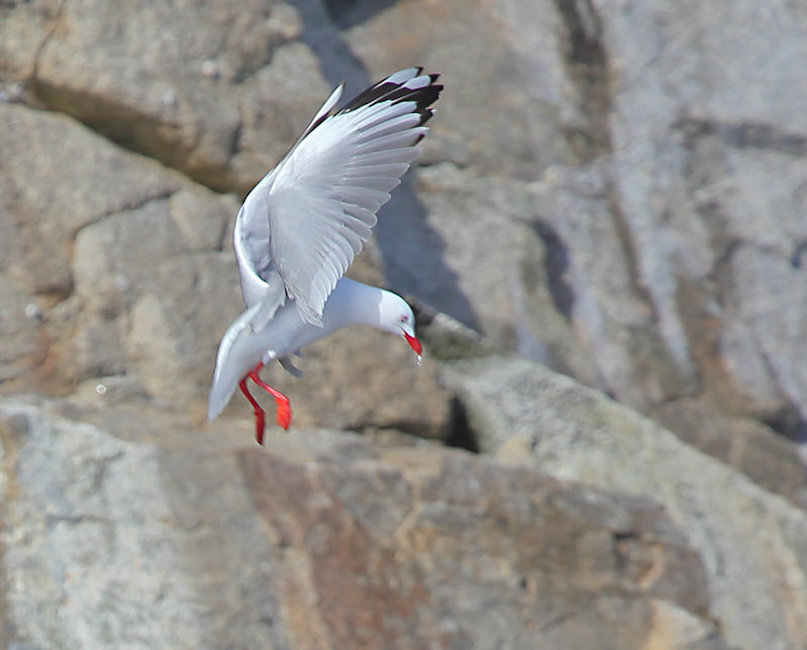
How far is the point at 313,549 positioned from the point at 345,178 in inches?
56.8

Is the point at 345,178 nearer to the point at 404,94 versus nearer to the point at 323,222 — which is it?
the point at 323,222

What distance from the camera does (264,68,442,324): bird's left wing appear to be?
3.27 metres

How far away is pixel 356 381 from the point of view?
16.6 feet

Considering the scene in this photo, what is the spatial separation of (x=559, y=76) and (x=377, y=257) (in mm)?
1986

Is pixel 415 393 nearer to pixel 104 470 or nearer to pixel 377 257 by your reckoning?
pixel 377 257

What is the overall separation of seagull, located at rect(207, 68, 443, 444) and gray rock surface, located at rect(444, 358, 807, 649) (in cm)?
201

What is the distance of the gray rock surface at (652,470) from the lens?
525 cm

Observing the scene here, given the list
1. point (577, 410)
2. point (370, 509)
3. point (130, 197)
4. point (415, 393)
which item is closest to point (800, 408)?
point (577, 410)

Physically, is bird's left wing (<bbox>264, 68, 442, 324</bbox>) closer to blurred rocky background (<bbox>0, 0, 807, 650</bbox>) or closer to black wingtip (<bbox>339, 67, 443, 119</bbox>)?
black wingtip (<bbox>339, 67, 443, 119</bbox>)

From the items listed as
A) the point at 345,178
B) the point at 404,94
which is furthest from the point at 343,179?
the point at 404,94

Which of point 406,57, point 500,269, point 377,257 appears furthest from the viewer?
point 406,57

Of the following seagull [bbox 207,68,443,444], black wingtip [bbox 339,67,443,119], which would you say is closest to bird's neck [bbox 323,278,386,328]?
seagull [bbox 207,68,443,444]

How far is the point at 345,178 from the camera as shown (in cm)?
331

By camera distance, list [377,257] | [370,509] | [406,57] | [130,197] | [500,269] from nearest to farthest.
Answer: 1. [370,509]
2. [130,197]
3. [377,257]
4. [500,269]
5. [406,57]
